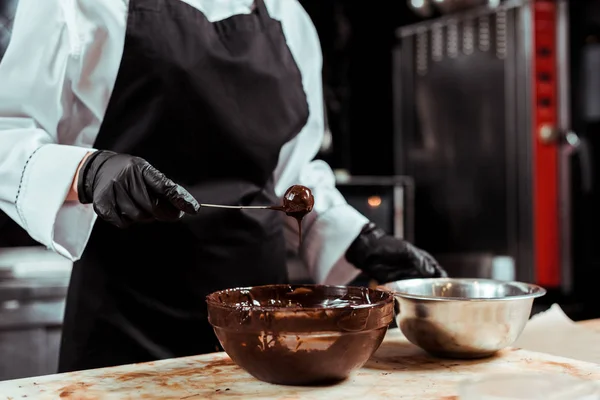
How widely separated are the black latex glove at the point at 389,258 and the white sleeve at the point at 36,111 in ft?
1.88

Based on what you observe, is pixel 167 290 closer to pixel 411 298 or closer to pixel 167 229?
pixel 167 229

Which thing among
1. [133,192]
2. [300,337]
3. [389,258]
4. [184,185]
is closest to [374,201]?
[389,258]

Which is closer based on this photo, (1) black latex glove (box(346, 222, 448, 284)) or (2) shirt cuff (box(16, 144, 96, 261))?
(2) shirt cuff (box(16, 144, 96, 261))

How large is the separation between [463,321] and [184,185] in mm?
607

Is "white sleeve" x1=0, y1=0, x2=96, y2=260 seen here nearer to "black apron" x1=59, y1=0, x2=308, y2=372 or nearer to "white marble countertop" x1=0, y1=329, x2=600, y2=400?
"black apron" x1=59, y1=0, x2=308, y2=372

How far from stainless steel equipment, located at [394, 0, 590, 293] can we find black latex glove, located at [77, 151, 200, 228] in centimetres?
229

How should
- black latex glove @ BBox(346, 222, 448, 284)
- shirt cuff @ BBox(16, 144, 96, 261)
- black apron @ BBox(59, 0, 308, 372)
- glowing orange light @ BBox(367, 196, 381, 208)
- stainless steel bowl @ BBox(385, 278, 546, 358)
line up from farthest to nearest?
glowing orange light @ BBox(367, 196, 381, 208) < black latex glove @ BBox(346, 222, 448, 284) < black apron @ BBox(59, 0, 308, 372) < shirt cuff @ BBox(16, 144, 96, 261) < stainless steel bowl @ BBox(385, 278, 546, 358)

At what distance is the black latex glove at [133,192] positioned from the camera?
3.28 ft

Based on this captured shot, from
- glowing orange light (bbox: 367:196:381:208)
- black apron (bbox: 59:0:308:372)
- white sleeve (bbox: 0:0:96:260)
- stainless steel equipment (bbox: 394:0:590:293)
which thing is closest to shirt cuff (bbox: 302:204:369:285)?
black apron (bbox: 59:0:308:372)

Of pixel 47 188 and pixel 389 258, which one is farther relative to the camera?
pixel 389 258

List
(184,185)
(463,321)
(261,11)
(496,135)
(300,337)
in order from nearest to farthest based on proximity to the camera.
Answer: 1. (300,337)
2. (463,321)
3. (184,185)
4. (261,11)
5. (496,135)

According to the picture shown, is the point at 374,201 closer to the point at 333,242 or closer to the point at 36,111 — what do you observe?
the point at 333,242

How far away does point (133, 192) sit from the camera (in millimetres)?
1007

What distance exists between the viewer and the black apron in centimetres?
130
